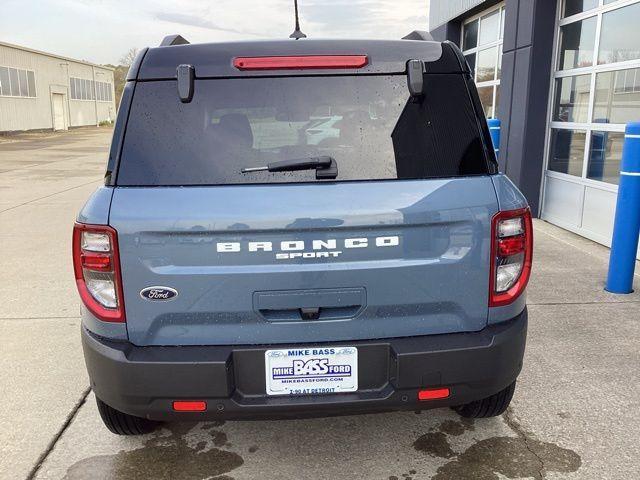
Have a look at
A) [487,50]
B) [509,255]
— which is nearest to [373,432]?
[509,255]

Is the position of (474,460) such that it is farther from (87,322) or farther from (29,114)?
(29,114)

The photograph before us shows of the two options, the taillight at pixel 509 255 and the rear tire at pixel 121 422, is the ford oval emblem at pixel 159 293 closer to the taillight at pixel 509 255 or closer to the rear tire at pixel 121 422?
the rear tire at pixel 121 422

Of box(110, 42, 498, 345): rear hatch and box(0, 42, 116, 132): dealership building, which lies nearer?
box(110, 42, 498, 345): rear hatch

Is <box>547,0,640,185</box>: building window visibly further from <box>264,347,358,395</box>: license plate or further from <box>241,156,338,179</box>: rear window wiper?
<box>264,347,358,395</box>: license plate

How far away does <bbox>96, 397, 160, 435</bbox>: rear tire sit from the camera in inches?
105

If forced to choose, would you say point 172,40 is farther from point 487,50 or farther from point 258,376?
point 487,50

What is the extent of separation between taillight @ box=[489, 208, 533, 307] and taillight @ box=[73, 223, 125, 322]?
4.74 ft

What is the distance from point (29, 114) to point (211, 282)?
39887mm

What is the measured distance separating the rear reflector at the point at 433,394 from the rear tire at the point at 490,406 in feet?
1.99

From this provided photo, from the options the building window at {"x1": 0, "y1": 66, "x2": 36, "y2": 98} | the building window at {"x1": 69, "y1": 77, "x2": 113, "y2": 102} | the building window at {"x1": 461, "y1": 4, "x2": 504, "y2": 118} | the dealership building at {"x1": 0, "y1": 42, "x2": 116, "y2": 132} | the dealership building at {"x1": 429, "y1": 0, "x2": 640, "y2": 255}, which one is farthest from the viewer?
the building window at {"x1": 69, "y1": 77, "x2": 113, "y2": 102}

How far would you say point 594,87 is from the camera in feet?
23.2

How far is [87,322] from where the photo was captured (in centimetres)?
234

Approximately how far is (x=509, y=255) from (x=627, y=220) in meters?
3.12

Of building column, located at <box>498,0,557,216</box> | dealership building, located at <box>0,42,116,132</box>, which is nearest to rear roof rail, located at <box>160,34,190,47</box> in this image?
building column, located at <box>498,0,557,216</box>
